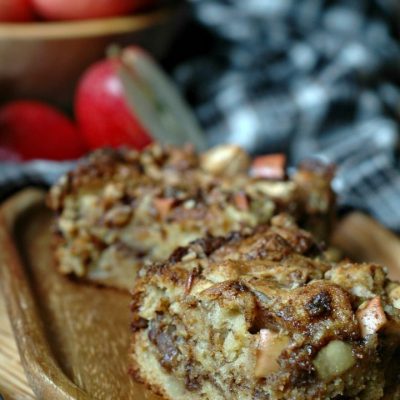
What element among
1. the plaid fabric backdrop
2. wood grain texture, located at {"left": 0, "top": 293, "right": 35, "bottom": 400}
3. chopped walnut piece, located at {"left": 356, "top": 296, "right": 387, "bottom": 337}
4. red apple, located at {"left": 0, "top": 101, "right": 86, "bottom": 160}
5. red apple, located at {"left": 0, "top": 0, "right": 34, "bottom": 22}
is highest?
red apple, located at {"left": 0, "top": 0, "right": 34, "bottom": 22}

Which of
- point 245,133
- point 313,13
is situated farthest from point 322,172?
point 313,13

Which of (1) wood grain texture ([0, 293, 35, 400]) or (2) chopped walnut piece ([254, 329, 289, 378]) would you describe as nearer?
(2) chopped walnut piece ([254, 329, 289, 378])

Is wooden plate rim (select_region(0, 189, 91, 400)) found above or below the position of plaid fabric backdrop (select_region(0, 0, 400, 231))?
above

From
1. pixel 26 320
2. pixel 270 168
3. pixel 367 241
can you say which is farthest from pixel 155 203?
pixel 367 241

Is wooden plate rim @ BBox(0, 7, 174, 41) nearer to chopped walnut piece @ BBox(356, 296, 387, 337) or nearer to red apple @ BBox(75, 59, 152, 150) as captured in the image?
red apple @ BBox(75, 59, 152, 150)

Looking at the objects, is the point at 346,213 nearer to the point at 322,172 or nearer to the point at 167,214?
the point at 322,172

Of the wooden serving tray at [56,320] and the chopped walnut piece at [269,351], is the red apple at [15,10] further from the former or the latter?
the chopped walnut piece at [269,351]

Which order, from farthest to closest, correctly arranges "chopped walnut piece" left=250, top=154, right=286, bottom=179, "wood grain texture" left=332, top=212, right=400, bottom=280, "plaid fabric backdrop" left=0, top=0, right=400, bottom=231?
"plaid fabric backdrop" left=0, top=0, right=400, bottom=231
"wood grain texture" left=332, top=212, right=400, bottom=280
"chopped walnut piece" left=250, top=154, right=286, bottom=179

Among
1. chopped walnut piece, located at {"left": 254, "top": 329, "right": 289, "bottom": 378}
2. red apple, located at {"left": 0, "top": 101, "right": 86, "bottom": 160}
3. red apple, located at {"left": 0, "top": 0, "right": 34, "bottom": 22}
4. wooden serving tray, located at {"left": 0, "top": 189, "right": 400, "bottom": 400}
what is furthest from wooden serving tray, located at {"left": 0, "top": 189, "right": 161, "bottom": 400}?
red apple, located at {"left": 0, "top": 0, "right": 34, "bottom": 22}
